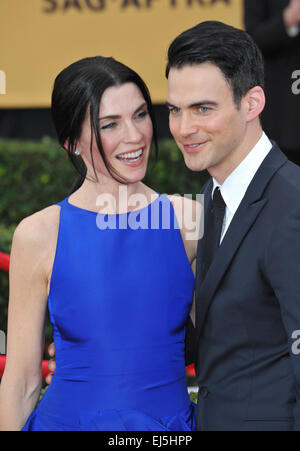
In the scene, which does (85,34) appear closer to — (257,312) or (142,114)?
(142,114)

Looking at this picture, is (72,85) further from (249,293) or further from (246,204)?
(249,293)

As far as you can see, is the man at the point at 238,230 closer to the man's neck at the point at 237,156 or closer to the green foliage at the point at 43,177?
the man's neck at the point at 237,156

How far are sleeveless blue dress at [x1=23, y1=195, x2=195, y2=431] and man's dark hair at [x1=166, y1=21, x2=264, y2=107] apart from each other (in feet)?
2.31

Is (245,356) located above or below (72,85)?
below

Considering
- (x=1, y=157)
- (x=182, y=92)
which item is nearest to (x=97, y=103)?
(x=182, y=92)

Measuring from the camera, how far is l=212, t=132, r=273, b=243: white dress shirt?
2.30 m

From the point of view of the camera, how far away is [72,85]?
2535 millimetres

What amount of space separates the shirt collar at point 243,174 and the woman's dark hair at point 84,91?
476 millimetres

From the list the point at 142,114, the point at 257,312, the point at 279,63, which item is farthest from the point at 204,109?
the point at 279,63

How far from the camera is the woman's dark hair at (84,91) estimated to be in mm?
2512

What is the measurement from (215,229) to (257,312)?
13.7 inches

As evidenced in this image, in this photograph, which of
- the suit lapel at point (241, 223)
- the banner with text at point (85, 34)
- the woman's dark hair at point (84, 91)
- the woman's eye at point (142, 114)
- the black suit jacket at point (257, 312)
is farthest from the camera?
the banner with text at point (85, 34)

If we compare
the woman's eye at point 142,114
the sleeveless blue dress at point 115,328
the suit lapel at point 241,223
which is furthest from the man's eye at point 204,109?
the sleeveless blue dress at point 115,328

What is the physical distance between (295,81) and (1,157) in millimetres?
3791
